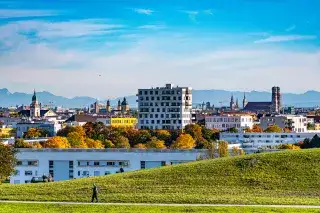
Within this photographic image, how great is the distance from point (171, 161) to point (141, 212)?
4327cm

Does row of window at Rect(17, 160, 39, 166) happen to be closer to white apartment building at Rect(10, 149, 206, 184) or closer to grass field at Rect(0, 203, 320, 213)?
white apartment building at Rect(10, 149, 206, 184)

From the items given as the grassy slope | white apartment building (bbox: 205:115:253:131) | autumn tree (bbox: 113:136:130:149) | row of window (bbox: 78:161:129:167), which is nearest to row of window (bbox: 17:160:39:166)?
row of window (bbox: 78:161:129:167)

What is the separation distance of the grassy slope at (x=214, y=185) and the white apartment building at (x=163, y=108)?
120 m

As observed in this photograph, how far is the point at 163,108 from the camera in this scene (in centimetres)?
16712

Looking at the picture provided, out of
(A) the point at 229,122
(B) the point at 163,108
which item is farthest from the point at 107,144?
(A) the point at 229,122

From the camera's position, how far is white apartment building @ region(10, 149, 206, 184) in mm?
75062

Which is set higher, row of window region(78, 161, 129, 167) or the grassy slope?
the grassy slope

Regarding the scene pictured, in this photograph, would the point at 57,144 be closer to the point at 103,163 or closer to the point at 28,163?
the point at 28,163

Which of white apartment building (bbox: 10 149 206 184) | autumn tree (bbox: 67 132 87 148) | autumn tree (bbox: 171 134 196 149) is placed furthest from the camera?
autumn tree (bbox: 67 132 87 148)

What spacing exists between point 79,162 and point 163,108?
91.3 m

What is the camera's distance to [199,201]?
112 ft

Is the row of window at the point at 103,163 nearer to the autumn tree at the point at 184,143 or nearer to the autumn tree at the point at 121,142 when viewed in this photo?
the autumn tree at the point at 184,143

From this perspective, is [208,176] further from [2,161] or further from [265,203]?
[2,161]

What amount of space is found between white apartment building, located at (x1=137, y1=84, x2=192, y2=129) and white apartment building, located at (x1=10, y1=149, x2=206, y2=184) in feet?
292
